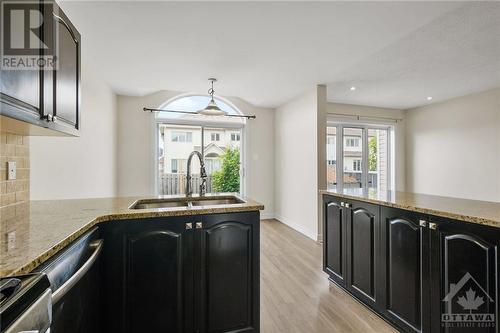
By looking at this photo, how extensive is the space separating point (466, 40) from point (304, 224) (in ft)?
10.9

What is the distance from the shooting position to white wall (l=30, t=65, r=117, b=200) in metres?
2.16

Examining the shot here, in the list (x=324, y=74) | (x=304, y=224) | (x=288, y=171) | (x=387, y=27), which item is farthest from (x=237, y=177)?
(x=387, y=27)

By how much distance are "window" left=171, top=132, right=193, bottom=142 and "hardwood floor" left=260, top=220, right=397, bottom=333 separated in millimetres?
2924

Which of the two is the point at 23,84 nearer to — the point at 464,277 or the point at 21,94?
the point at 21,94

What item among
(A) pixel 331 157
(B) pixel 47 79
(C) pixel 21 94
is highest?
(B) pixel 47 79

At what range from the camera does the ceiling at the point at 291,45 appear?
7.00ft

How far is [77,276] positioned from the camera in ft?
3.41

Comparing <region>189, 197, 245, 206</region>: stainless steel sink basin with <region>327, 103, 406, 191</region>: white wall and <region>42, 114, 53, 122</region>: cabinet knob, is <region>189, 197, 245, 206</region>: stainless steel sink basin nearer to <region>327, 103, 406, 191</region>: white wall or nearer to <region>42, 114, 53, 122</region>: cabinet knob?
<region>42, 114, 53, 122</region>: cabinet knob

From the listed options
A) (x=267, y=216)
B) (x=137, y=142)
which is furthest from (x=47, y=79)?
(x=267, y=216)

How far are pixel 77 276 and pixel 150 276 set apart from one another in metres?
0.52

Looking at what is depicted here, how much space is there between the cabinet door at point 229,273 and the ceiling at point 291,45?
5.86 ft

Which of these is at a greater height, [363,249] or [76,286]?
[76,286]

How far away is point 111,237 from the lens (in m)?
1.44

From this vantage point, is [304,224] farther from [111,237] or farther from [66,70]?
[66,70]
